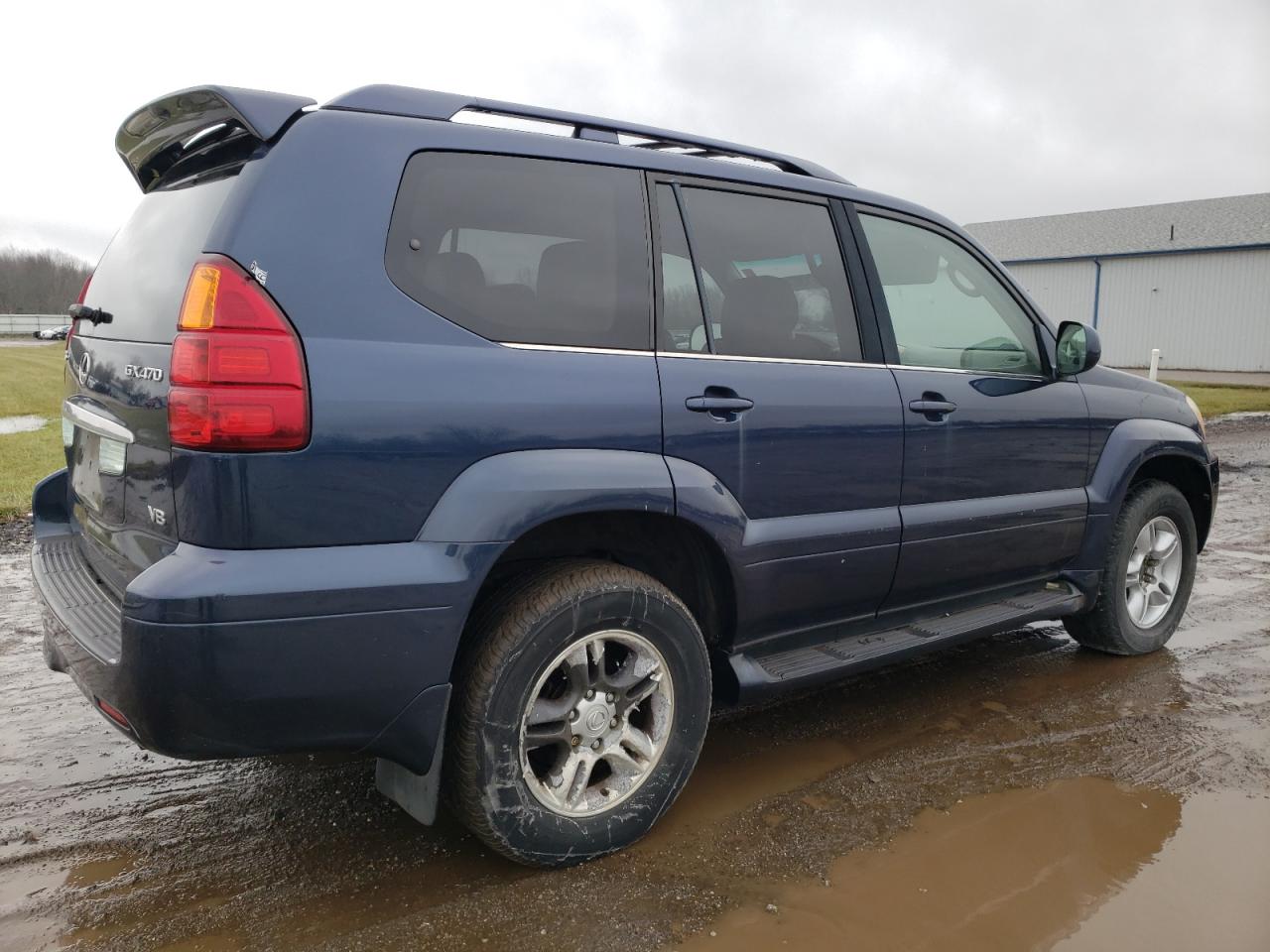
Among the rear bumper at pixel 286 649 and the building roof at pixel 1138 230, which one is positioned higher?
the building roof at pixel 1138 230

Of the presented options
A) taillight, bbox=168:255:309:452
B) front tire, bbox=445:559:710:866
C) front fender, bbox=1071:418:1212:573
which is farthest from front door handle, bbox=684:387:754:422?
front fender, bbox=1071:418:1212:573

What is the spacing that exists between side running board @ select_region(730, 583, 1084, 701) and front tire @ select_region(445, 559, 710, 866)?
278 mm

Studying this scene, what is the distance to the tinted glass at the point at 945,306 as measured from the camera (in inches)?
136

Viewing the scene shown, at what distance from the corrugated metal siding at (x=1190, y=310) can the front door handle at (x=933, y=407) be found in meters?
35.3

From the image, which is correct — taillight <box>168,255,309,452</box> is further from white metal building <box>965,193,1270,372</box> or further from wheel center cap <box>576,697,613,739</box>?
white metal building <box>965,193,1270,372</box>

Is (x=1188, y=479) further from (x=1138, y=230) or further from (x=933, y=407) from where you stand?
(x=1138, y=230)

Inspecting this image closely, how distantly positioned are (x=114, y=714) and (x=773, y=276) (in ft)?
7.43

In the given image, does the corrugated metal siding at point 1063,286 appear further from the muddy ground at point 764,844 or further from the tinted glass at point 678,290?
the tinted glass at point 678,290

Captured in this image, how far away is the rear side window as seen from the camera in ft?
7.82

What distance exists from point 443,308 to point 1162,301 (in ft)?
129

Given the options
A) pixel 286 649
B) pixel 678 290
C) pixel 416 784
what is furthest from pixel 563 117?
pixel 416 784

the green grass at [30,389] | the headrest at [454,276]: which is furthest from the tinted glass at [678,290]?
the green grass at [30,389]

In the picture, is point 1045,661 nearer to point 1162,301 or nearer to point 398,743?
point 398,743

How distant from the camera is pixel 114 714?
2.26 m
